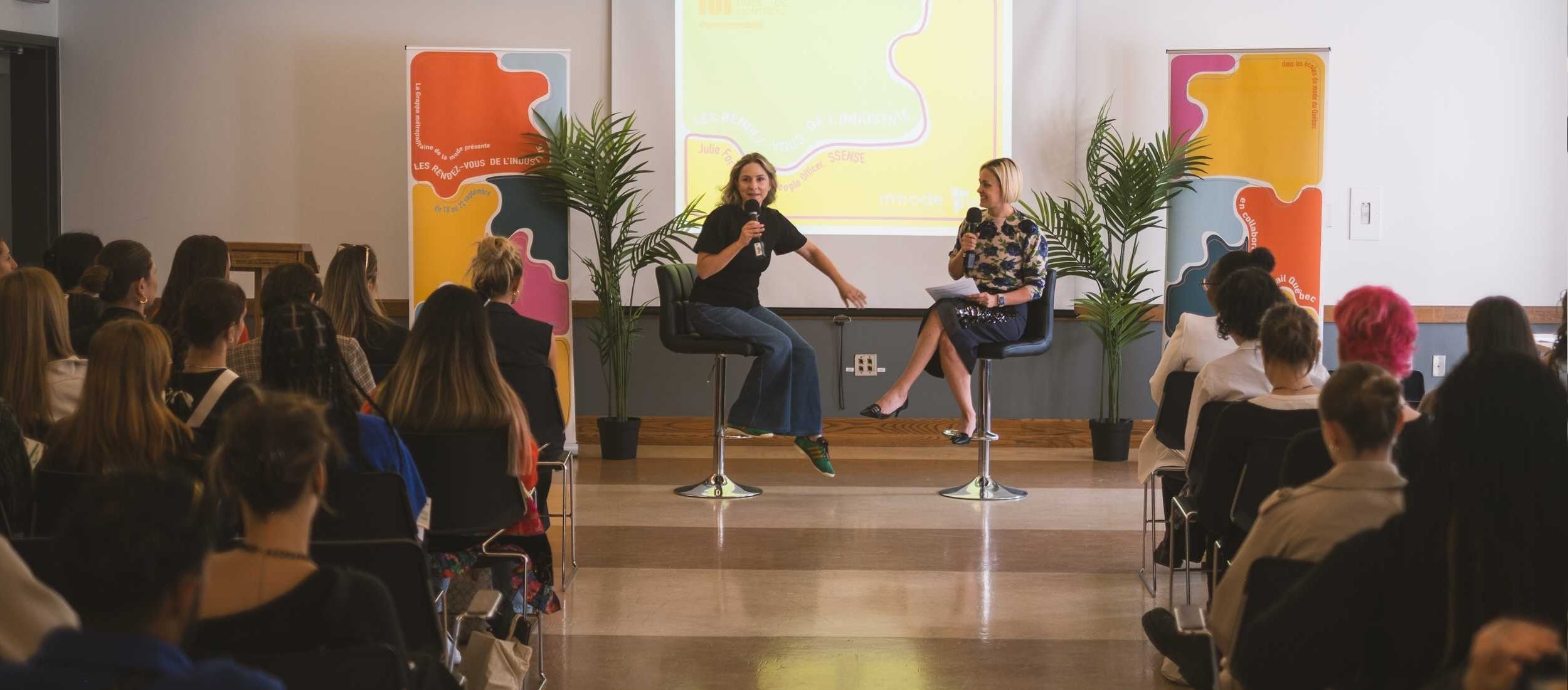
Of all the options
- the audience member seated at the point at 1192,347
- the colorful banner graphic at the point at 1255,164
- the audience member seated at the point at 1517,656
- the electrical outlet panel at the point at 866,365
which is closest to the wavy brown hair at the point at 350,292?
the audience member seated at the point at 1192,347

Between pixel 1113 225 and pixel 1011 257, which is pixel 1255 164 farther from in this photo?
pixel 1011 257

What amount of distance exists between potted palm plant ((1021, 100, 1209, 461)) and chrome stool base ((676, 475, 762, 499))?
2137 mm

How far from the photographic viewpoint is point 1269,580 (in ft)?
6.76

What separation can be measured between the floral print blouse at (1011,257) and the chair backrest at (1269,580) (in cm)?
379

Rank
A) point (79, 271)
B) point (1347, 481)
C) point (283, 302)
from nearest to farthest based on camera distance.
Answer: point (1347, 481), point (283, 302), point (79, 271)

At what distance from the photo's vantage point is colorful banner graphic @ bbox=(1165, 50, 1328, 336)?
6527 mm

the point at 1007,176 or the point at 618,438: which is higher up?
the point at 1007,176

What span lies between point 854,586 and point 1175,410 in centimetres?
117

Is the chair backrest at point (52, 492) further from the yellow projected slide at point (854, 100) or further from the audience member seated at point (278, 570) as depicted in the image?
the yellow projected slide at point (854, 100)

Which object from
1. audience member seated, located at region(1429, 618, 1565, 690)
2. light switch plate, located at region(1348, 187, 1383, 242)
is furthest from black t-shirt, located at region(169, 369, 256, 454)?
light switch plate, located at region(1348, 187, 1383, 242)

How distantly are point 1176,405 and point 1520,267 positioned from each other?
430 cm

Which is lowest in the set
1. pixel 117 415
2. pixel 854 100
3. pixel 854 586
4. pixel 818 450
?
pixel 854 586

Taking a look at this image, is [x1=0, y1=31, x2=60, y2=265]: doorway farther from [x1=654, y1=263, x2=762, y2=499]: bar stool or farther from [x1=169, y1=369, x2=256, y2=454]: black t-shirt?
[x1=169, y1=369, x2=256, y2=454]: black t-shirt

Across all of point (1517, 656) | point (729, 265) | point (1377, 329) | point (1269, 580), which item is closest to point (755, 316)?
point (729, 265)
